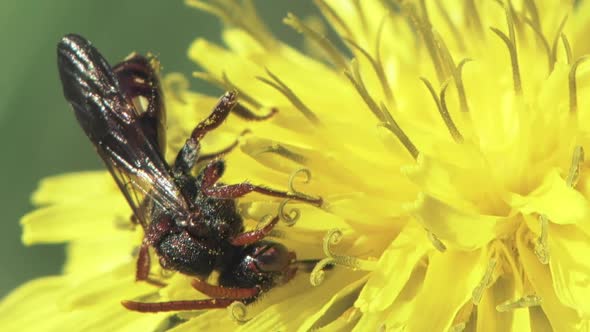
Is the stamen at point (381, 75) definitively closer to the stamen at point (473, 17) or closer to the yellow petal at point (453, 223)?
the stamen at point (473, 17)

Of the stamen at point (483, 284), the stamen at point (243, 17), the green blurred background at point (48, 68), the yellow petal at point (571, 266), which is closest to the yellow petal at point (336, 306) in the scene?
the stamen at point (483, 284)

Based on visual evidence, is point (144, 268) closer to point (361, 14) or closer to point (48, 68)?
point (361, 14)

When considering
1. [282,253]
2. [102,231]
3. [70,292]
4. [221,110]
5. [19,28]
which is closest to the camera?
[282,253]

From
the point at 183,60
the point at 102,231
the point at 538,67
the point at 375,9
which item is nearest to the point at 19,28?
the point at 183,60

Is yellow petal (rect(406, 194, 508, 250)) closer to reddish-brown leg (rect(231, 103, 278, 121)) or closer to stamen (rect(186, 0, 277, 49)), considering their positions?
reddish-brown leg (rect(231, 103, 278, 121))

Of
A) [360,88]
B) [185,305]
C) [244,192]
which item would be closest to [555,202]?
[360,88]

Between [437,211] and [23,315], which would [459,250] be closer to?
[437,211]

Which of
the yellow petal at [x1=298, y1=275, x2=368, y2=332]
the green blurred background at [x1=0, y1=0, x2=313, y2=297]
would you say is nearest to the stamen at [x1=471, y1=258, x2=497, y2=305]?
the yellow petal at [x1=298, y1=275, x2=368, y2=332]
